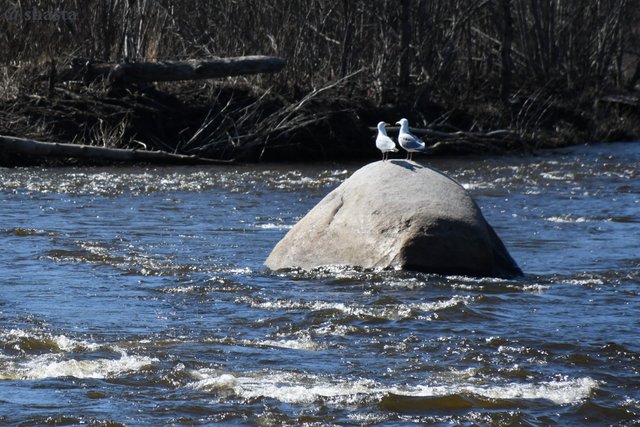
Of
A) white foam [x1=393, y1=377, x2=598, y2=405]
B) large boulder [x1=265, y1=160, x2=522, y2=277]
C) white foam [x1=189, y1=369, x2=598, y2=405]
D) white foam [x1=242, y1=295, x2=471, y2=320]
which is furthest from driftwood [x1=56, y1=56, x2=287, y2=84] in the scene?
white foam [x1=393, y1=377, x2=598, y2=405]

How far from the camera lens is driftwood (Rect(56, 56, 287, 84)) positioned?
2009cm

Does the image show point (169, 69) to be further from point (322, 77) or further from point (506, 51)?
point (506, 51)

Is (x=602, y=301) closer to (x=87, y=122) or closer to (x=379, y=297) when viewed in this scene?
(x=379, y=297)

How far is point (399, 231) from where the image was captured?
368 inches

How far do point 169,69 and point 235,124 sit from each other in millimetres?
1484

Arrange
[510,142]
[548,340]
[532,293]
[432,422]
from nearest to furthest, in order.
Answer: [432,422] < [548,340] < [532,293] < [510,142]

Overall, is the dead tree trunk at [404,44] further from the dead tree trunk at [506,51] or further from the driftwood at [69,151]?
the driftwood at [69,151]

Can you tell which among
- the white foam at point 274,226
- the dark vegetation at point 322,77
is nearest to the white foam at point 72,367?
the white foam at point 274,226

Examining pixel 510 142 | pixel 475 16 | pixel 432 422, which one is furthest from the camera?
pixel 475 16

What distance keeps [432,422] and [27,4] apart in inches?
636

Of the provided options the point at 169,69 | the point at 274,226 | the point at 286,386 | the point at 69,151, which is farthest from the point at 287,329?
the point at 169,69

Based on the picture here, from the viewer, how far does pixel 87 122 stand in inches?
757

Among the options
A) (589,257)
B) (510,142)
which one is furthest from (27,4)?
(589,257)

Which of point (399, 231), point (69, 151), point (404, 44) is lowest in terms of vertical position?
point (69, 151)
